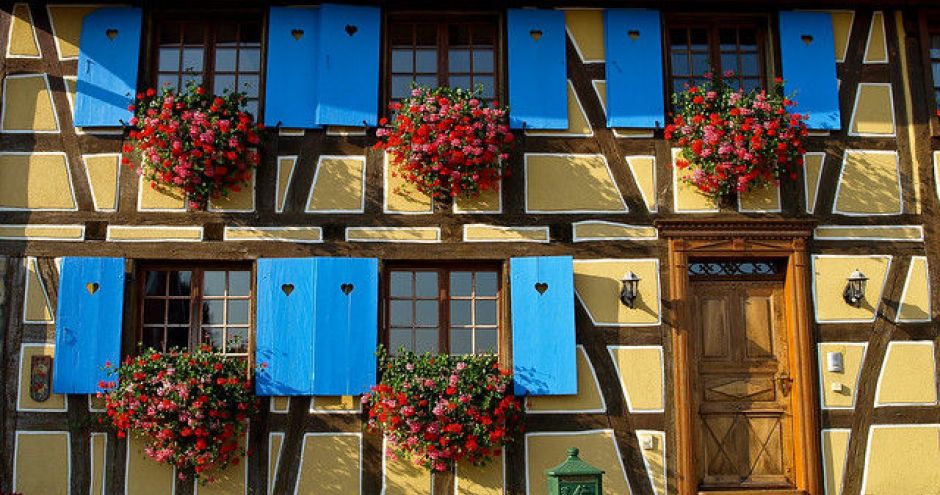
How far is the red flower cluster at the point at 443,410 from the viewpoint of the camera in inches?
347

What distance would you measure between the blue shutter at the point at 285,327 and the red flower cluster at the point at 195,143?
2.52 ft

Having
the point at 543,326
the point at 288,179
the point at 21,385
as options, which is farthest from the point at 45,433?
the point at 543,326

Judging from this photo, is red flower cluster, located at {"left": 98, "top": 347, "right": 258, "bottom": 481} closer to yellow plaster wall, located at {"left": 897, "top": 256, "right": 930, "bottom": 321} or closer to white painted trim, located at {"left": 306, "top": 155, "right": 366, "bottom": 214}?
white painted trim, located at {"left": 306, "top": 155, "right": 366, "bottom": 214}

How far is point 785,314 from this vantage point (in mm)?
9539

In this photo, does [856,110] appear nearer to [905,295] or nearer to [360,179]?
[905,295]

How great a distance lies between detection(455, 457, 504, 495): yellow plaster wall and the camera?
9.06 m

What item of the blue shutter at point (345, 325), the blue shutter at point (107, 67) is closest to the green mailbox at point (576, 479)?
the blue shutter at point (345, 325)

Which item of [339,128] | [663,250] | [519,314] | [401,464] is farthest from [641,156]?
[401,464]

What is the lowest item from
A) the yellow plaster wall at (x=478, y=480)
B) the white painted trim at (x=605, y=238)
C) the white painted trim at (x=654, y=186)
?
the yellow plaster wall at (x=478, y=480)

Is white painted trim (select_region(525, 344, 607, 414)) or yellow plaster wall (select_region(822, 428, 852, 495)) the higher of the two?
white painted trim (select_region(525, 344, 607, 414))

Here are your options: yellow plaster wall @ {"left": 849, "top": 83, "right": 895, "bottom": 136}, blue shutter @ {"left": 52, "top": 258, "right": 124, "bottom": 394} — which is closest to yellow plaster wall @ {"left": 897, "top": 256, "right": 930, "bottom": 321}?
yellow plaster wall @ {"left": 849, "top": 83, "right": 895, "bottom": 136}

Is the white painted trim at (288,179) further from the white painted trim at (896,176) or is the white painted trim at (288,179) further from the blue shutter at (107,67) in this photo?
the white painted trim at (896,176)

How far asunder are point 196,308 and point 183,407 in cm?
101

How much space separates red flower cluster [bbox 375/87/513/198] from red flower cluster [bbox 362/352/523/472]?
4.69 feet
